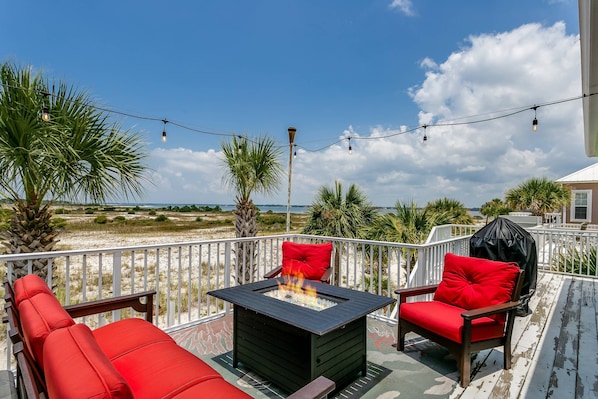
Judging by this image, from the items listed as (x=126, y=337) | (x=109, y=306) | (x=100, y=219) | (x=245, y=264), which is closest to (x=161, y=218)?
(x=100, y=219)

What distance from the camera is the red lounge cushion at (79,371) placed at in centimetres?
84

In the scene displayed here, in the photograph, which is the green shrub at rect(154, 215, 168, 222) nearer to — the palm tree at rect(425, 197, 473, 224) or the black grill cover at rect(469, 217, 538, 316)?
the palm tree at rect(425, 197, 473, 224)

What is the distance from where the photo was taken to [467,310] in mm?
2846

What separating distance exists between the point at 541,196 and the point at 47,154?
17019 millimetres

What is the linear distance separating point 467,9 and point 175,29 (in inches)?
282

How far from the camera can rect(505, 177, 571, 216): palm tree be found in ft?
44.1

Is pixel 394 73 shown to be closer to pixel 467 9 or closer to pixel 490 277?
pixel 467 9

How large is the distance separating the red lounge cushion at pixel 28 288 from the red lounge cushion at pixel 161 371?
596mm

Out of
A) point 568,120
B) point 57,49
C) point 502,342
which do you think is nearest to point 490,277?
point 502,342

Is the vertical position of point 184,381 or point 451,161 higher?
point 451,161

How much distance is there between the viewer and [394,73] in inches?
376

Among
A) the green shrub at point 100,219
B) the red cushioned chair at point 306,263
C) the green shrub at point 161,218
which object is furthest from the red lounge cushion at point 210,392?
the green shrub at point 161,218

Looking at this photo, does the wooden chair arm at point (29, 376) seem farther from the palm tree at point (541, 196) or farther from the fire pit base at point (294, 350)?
the palm tree at point (541, 196)

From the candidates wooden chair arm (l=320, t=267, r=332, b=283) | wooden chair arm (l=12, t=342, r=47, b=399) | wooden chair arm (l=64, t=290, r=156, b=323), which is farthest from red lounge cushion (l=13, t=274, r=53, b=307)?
wooden chair arm (l=320, t=267, r=332, b=283)
